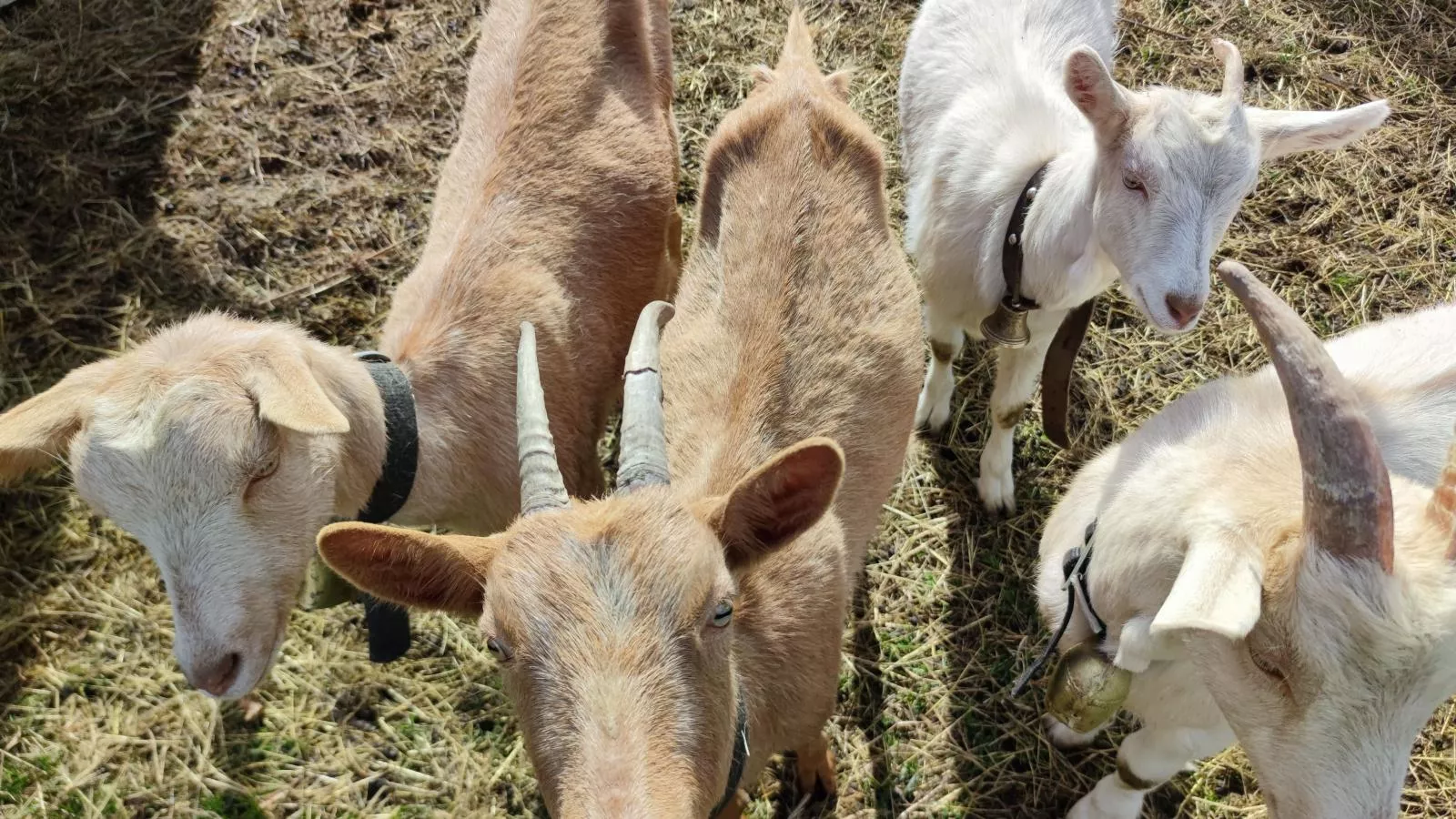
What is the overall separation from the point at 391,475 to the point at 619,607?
1452 mm

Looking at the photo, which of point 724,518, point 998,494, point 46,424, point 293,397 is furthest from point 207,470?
point 998,494

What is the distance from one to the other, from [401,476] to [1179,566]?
2425 mm

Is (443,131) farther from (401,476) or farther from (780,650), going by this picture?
(780,650)

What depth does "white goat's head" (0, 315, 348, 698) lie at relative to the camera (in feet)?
8.08

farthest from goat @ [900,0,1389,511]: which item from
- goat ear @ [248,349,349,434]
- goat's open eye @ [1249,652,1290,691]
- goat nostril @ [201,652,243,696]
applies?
goat nostril @ [201,652,243,696]

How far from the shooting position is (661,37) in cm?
434

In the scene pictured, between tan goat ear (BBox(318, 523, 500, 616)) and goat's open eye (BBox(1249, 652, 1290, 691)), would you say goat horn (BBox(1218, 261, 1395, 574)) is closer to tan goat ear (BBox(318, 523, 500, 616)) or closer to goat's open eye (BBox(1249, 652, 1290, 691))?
goat's open eye (BBox(1249, 652, 1290, 691))

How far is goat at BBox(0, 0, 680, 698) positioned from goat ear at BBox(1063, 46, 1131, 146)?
68.2 inches

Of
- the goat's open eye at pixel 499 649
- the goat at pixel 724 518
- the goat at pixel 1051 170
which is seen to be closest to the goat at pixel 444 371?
the goat at pixel 724 518

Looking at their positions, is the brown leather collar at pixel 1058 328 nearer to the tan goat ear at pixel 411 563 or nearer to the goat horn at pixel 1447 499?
the goat horn at pixel 1447 499

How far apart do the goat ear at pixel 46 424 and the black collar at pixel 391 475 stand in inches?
31.5

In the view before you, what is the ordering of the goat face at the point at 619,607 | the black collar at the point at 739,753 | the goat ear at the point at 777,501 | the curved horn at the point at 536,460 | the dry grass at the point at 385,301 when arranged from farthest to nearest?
the dry grass at the point at 385,301
the black collar at the point at 739,753
the curved horn at the point at 536,460
the goat ear at the point at 777,501
the goat face at the point at 619,607

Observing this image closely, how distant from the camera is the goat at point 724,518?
1.83 metres

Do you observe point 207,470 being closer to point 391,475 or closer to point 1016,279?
point 391,475
